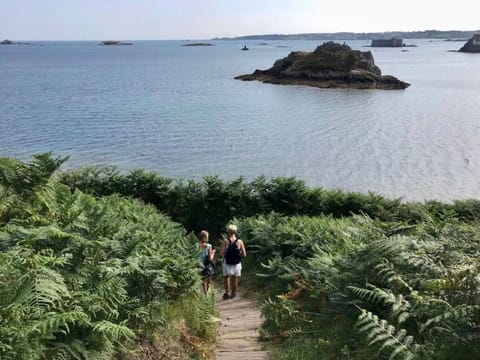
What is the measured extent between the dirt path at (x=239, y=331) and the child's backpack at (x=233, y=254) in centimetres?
86

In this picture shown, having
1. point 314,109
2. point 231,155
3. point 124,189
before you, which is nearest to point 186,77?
point 314,109

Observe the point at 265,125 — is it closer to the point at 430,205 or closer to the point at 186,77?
the point at 430,205

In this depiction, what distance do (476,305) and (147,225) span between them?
637 cm

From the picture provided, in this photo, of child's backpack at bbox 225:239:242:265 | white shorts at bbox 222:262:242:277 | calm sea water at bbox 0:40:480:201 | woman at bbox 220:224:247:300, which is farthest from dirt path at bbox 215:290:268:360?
calm sea water at bbox 0:40:480:201

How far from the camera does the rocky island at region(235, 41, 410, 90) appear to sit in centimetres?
8131

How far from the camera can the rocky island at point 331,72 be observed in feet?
267

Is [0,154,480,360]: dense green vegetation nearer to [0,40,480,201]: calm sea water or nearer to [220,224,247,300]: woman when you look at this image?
[220,224,247,300]: woman

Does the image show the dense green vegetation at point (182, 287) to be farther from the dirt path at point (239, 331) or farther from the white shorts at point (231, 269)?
the white shorts at point (231, 269)

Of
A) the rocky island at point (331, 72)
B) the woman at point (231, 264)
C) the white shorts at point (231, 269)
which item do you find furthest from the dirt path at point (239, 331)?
the rocky island at point (331, 72)

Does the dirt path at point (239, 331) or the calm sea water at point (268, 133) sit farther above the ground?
the dirt path at point (239, 331)

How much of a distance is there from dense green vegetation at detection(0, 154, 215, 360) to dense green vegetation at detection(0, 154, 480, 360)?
0.02m

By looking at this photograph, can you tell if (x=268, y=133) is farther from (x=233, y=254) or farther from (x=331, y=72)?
(x=331, y=72)

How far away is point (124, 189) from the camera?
58.4 ft

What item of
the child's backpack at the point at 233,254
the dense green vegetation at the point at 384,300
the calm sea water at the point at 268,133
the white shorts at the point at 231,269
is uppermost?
the dense green vegetation at the point at 384,300
